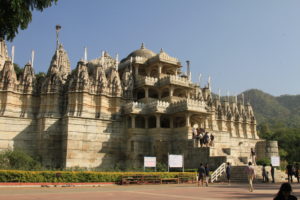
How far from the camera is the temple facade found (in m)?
34.9

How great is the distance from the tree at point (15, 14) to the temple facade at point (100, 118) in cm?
2297

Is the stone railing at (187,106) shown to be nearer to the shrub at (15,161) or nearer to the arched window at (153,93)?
the arched window at (153,93)

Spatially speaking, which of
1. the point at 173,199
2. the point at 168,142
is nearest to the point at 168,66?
the point at 168,142

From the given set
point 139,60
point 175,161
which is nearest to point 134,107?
point 139,60

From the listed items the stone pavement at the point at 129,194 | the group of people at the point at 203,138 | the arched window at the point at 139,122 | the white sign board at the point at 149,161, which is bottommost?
the stone pavement at the point at 129,194

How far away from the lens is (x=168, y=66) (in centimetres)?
4522

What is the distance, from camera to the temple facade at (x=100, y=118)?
34.9 metres

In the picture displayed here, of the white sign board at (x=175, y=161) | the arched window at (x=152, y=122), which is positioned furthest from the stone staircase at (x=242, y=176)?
the arched window at (x=152, y=122)

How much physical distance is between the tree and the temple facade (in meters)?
23.0

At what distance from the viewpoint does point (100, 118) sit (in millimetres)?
37781

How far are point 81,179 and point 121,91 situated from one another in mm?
18446

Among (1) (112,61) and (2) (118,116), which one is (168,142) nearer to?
(2) (118,116)

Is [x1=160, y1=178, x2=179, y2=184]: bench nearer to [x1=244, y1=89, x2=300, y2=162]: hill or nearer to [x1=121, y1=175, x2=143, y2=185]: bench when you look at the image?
[x1=121, y1=175, x2=143, y2=185]: bench

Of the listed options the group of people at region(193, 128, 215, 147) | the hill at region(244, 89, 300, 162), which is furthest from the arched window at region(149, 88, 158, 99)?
the hill at region(244, 89, 300, 162)
